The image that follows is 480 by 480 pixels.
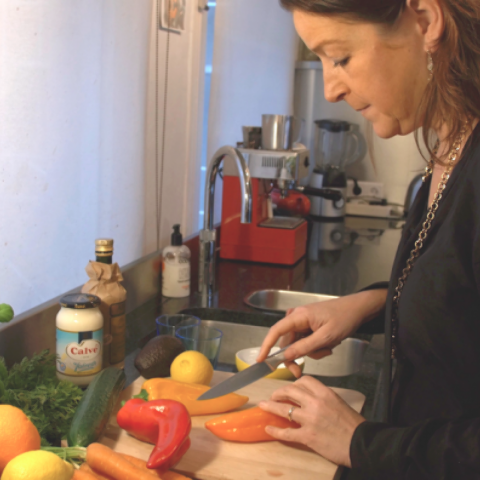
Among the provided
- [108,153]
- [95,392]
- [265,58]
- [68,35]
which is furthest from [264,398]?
[265,58]

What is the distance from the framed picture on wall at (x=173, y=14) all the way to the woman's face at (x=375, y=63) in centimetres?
105

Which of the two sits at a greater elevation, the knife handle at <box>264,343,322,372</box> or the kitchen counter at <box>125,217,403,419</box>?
the knife handle at <box>264,343,322,372</box>

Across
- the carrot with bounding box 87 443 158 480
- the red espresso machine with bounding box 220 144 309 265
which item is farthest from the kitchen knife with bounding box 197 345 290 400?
the red espresso machine with bounding box 220 144 309 265

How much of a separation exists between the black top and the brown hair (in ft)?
0.18

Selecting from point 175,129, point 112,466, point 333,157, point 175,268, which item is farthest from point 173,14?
point 333,157

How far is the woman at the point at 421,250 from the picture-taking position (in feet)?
2.73

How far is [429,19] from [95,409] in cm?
76

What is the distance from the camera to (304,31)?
0.94 metres

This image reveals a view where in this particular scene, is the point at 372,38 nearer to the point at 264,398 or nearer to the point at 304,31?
the point at 304,31

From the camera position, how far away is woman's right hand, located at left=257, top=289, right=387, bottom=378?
1.15m

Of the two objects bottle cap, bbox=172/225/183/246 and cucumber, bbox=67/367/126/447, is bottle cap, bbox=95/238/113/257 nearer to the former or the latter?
cucumber, bbox=67/367/126/447

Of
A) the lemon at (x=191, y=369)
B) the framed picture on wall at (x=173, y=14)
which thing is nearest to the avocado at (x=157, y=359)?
the lemon at (x=191, y=369)

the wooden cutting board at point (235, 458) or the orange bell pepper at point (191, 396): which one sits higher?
the orange bell pepper at point (191, 396)

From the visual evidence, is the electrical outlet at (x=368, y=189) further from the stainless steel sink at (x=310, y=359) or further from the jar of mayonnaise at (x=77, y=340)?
the jar of mayonnaise at (x=77, y=340)
